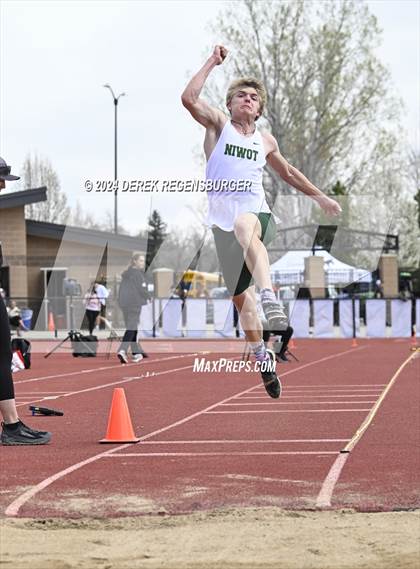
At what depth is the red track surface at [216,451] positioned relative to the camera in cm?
724

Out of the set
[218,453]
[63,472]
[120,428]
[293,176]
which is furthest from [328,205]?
[120,428]

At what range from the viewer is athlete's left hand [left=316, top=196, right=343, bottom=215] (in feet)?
19.1

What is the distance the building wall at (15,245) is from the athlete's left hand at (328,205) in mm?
31207

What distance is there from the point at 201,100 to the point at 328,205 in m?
1.00

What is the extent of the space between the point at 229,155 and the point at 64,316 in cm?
3034

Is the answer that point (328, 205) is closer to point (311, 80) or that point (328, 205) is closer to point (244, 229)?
point (244, 229)

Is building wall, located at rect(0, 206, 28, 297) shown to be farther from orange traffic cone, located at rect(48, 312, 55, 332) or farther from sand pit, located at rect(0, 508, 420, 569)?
sand pit, located at rect(0, 508, 420, 569)

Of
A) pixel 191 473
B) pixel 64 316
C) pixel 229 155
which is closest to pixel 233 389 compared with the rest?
pixel 191 473

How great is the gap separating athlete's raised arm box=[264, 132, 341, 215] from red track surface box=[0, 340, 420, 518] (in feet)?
6.66

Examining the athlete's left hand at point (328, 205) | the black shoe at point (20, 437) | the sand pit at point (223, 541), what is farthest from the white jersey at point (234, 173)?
the black shoe at point (20, 437)

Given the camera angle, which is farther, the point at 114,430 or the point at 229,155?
the point at 114,430

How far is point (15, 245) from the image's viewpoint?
122 ft

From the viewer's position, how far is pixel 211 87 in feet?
35.9

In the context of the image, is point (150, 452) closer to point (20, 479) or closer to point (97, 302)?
point (20, 479)
